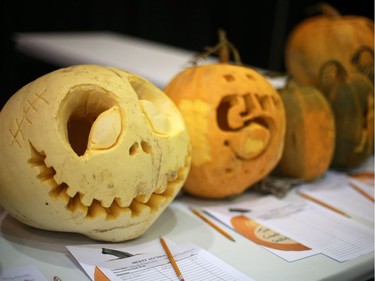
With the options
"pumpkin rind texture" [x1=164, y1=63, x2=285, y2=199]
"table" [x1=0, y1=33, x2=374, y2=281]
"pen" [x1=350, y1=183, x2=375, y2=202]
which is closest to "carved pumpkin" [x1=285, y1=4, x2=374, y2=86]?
"pen" [x1=350, y1=183, x2=375, y2=202]

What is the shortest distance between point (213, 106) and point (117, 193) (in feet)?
1.24

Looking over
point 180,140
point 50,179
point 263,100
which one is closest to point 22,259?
point 50,179

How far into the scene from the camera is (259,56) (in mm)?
3301

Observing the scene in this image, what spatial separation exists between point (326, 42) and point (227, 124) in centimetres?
75

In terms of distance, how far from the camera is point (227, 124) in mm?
1274

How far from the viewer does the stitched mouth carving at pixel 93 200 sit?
0.93 m

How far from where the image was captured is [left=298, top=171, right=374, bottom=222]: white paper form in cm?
133

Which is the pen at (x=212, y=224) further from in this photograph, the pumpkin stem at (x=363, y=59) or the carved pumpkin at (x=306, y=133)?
the pumpkin stem at (x=363, y=59)

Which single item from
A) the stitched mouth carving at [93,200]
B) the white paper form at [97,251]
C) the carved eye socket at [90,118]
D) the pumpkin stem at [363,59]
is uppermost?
the pumpkin stem at [363,59]

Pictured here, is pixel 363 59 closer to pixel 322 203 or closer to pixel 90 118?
pixel 322 203

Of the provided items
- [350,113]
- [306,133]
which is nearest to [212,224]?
[306,133]

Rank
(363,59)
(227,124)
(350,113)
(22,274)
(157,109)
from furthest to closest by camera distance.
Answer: (363,59) < (350,113) < (227,124) < (157,109) < (22,274)

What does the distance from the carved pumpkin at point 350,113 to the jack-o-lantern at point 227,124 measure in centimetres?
33

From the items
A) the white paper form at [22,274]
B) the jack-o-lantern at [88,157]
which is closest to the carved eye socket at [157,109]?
the jack-o-lantern at [88,157]
